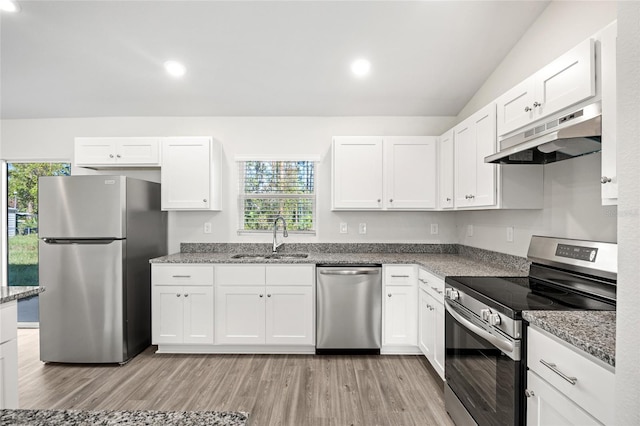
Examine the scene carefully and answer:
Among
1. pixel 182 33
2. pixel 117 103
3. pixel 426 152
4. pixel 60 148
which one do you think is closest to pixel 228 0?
pixel 182 33

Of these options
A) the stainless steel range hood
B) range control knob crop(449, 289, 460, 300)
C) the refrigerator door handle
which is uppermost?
the stainless steel range hood

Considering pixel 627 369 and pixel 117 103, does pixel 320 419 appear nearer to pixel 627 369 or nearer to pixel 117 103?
pixel 627 369

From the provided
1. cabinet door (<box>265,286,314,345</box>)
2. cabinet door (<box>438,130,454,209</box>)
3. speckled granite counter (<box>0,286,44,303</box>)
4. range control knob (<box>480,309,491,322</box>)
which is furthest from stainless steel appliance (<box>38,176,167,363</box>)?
cabinet door (<box>438,130,454,209</box>)

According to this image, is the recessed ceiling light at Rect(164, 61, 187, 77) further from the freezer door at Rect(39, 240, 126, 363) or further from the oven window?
the oven window

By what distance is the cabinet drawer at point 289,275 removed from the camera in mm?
3104

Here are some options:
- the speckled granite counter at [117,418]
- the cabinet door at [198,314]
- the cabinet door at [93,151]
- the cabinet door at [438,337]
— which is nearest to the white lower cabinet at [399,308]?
the cabinet door at [438,337]

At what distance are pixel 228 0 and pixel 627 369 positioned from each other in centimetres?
286

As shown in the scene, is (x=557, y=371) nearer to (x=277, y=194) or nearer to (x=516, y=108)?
(x=516, y=108)

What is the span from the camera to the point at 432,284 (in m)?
2.63

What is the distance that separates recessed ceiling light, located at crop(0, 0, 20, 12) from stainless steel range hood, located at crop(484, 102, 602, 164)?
3.53 metres

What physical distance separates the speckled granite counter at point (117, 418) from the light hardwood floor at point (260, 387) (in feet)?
5.46

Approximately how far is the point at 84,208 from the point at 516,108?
353 centimetres

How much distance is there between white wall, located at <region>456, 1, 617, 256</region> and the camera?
1861 millimetres

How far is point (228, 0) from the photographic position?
2348 millimetres
